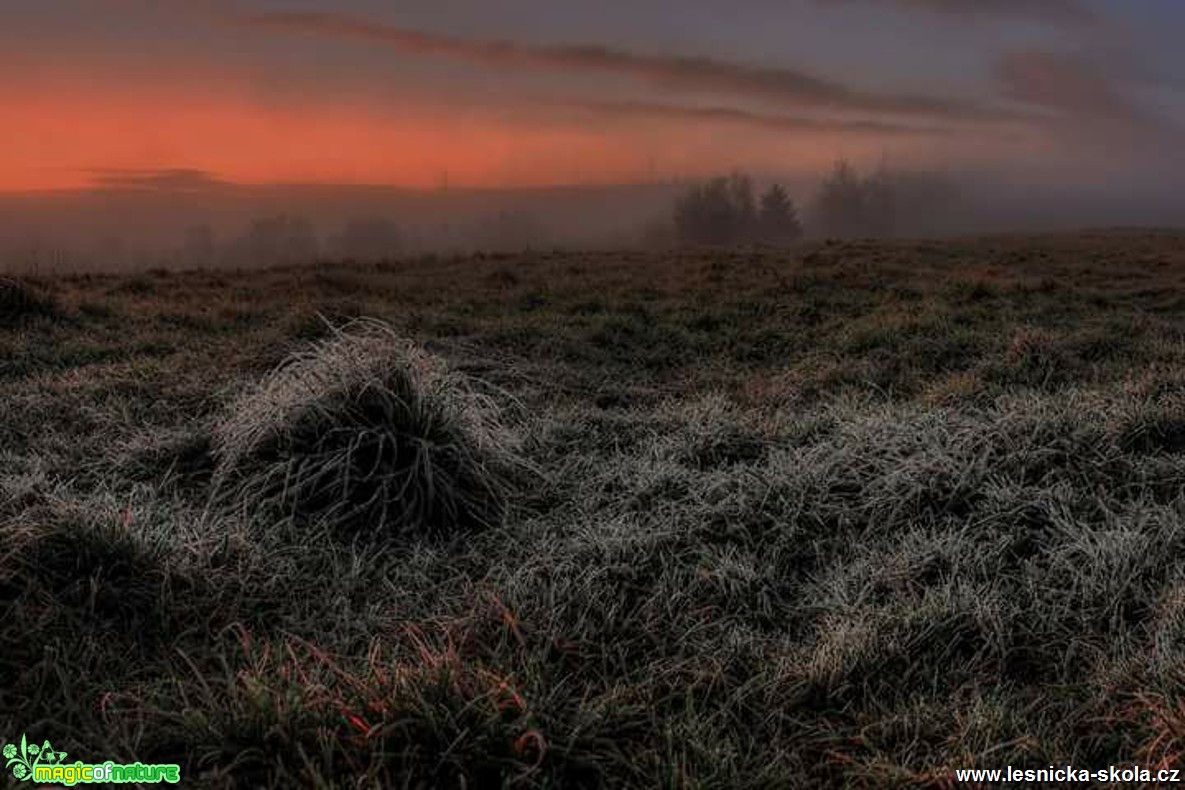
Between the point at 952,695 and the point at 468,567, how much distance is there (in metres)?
2.40

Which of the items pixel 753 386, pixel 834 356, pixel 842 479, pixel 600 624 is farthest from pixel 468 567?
pixel 834 356

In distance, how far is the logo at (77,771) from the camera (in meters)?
2.39

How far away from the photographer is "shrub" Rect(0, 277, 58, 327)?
10.3 m

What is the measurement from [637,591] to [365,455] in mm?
2045

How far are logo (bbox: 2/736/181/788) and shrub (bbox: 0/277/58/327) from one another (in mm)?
9544

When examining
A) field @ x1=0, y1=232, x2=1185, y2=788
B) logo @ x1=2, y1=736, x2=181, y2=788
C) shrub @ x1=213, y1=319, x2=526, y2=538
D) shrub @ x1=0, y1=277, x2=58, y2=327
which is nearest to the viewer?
logo @ x1=2, y1=736, x2=181, y2=788

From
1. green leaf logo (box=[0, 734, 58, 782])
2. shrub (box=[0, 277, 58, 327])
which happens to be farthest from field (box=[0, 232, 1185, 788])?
shrub (box=[0, 277, 58, 327])

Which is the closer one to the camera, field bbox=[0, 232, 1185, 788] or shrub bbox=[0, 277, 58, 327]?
field bbox=[0, 232, 1185, 788]

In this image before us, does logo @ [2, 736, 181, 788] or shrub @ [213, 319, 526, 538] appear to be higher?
shrub @ [213, 319, 526, 538]

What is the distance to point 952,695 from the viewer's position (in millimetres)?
2975

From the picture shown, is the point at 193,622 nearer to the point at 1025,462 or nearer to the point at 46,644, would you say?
the point at 46,644

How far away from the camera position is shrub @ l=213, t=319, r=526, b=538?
4.83 m

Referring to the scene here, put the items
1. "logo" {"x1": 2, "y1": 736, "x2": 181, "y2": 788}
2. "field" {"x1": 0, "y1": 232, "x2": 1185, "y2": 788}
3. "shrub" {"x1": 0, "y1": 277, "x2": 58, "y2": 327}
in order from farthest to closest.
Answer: "shrub" {"x1": 0, "y1": 277, "x2": 58, "y2": 327} < "field" {"x1": 0, "y1": 232, "x2": 1185, "y2": 788} < "logo" {"x1": 2, "y1": 736, "x2": 181, "y2": 788}

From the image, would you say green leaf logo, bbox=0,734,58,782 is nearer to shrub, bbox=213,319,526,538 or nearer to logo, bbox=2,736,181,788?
logo, bbox=2,736,181,788
